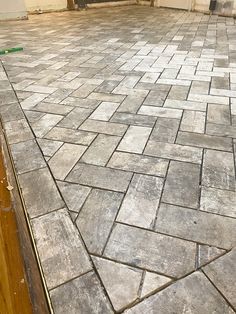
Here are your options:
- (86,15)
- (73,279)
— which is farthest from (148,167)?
(86,15)

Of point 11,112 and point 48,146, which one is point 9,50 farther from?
point 48,146

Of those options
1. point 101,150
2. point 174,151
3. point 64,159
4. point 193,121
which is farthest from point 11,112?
point 193,121

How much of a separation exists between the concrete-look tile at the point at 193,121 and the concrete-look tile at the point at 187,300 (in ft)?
4.89

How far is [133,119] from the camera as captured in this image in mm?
2668

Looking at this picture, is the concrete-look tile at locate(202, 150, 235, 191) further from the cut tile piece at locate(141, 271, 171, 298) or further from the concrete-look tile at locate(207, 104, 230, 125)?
the cut tile piece at locate(141, 271, 171, 298)

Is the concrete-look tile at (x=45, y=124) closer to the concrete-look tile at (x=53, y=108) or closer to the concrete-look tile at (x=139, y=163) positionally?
the concrete-look tile at (x=53, y=108)

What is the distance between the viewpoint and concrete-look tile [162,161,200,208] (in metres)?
1.73

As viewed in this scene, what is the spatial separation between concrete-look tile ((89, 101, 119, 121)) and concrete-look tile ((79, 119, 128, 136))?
0.27ft

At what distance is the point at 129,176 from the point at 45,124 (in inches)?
45.6

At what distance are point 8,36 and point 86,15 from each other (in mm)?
3254

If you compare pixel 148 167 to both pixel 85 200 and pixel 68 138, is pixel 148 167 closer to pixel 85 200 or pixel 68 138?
pixel 85 200

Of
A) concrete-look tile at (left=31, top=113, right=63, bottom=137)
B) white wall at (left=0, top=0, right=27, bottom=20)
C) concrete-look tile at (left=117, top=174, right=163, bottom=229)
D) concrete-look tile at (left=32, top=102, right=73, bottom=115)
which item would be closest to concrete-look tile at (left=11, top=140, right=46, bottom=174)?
concrete-look tile at (left=31, top=113, right=63, bottom=137)

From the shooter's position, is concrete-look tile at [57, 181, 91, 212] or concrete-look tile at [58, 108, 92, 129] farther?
concrete-look tile at [58, 108, 92, 129]

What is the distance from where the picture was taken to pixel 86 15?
850cm
